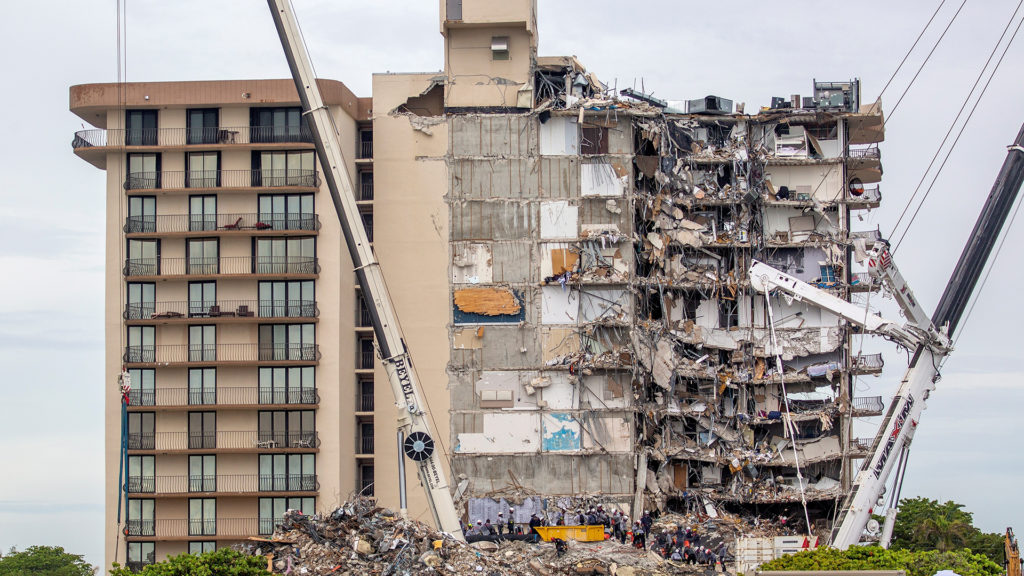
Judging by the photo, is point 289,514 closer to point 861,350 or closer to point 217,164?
point 217,164

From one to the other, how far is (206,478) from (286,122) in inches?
682

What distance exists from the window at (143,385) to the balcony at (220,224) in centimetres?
656

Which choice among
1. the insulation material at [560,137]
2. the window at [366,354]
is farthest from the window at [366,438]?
the insulation material at [560,137]

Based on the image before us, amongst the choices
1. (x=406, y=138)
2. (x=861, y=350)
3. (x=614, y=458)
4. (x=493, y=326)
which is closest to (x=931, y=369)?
(x=861, y=350)

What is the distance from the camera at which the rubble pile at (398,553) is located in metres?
54.1

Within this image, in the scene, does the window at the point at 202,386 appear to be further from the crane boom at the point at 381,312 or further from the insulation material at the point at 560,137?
the insulation material at the point at 560,137

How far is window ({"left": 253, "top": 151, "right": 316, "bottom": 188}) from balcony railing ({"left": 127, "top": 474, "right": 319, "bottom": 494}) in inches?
545

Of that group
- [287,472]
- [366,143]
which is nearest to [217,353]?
[287,472]

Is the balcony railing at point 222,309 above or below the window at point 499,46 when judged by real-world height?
below

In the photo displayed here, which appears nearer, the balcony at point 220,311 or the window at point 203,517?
the window at point 203,517

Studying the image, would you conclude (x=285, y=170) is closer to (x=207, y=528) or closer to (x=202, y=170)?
(x=202, y=170)

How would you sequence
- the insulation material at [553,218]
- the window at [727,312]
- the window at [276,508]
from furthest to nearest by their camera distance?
the window at [727,312] < the insulation material at [553,218] < the window at [276,508]

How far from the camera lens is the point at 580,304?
6775cm

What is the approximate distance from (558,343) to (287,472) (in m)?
14.2
